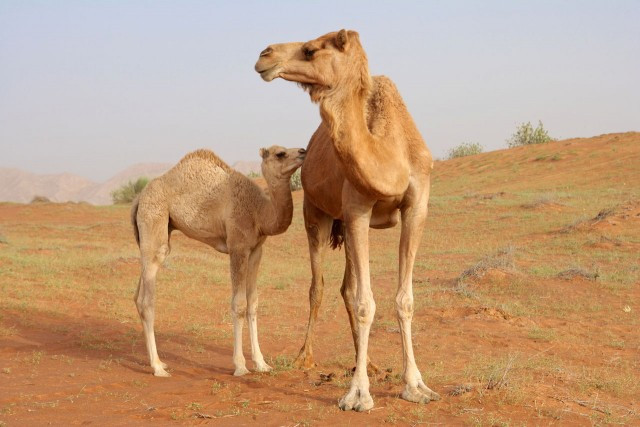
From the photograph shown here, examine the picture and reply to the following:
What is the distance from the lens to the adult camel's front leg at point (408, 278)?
17.5ft

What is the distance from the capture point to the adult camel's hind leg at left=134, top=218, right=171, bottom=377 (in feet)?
23.3

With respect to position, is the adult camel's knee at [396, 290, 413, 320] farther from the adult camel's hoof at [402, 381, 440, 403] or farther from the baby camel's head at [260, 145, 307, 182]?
the baby camel's head at [260, 145, 307, 182]

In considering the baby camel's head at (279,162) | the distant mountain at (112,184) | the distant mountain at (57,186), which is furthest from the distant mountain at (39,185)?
the baby camel's head at (279,162)

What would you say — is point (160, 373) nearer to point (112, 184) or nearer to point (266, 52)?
point (266, 52)

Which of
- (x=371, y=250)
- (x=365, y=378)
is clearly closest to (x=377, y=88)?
(x=365, y=378)

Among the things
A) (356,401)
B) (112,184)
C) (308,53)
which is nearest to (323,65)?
(308,53)

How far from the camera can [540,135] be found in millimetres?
43344

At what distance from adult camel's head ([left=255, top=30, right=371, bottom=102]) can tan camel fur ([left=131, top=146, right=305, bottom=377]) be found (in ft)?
6.32

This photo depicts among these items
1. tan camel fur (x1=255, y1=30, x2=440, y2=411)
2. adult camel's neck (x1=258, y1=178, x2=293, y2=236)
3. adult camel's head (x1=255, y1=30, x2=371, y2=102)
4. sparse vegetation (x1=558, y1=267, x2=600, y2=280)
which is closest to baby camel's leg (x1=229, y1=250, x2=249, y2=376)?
adult camel's neck (x1=258, y1=178, x2=293, y2=236)

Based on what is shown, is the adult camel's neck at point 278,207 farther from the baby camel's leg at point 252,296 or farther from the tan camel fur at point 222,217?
the baby camel's leg at point 252,296

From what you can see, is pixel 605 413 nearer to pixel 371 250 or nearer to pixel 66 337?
pixel 66 337

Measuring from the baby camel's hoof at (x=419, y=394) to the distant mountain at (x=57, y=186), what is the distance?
4150 inches

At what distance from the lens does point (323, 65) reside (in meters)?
4.88

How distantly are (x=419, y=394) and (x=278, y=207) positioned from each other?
7.96 ft
